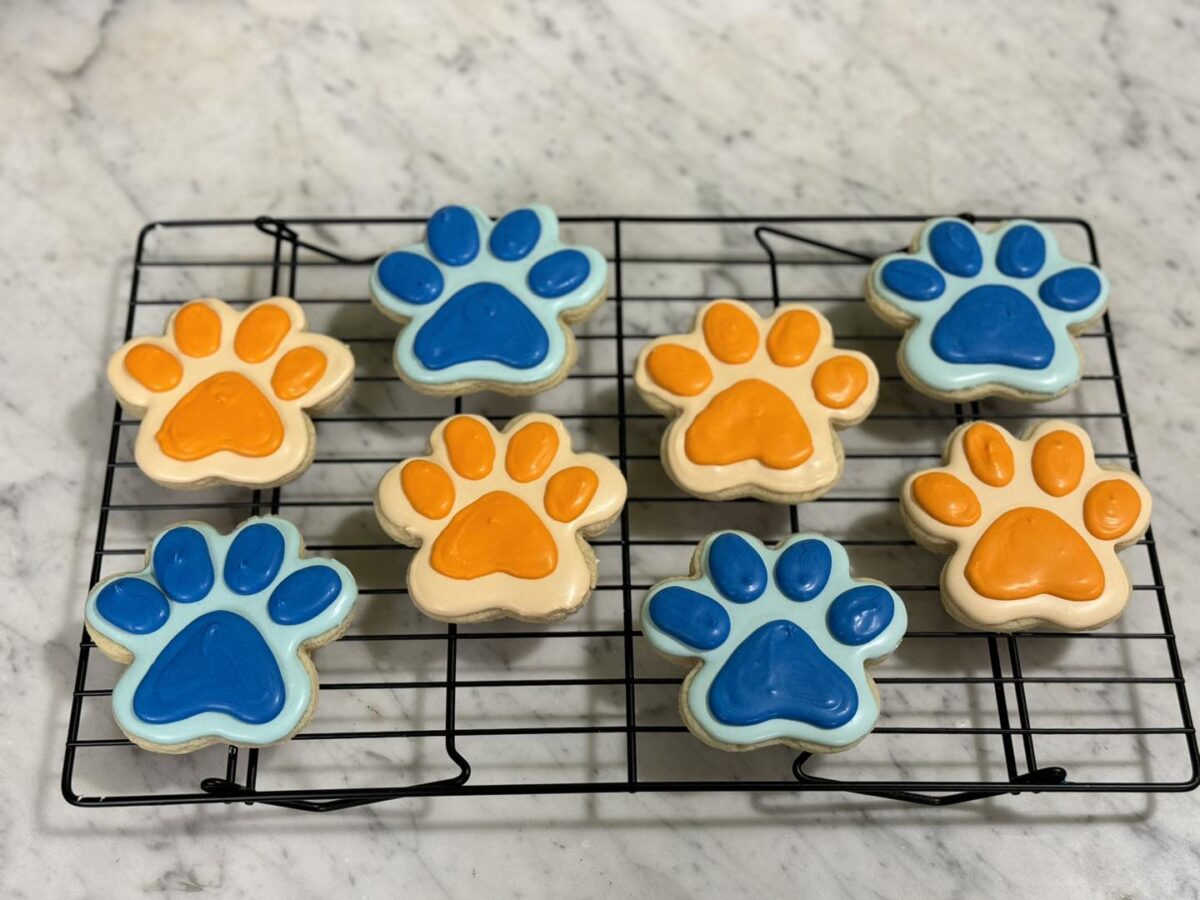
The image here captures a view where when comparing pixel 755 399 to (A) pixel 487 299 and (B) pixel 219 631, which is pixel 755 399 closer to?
(A) pixel 487 299

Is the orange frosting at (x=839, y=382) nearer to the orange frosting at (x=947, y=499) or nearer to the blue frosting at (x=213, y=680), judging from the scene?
the orange frosting at (x=947, y=499)

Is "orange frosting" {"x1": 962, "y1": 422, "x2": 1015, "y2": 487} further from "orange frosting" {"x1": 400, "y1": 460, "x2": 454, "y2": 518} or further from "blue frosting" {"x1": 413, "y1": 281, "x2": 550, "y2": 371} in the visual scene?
"orange frosting" {"x1": 400, "y1": 460, "x2": 454, "y2": 518}

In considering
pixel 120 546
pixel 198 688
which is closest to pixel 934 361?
pixel 198 688

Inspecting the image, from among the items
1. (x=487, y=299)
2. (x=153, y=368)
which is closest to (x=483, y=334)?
(x=487, y=299)

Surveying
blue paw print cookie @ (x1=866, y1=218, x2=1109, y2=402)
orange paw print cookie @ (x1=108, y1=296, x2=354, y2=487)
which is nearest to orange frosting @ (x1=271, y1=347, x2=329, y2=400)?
orange paw print cookie @ (x1=108, y1=296, x2=354, y2=487)

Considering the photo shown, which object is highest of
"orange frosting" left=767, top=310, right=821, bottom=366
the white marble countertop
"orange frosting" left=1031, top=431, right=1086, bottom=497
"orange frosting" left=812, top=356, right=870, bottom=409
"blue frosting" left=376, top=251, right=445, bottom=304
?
the white marble countertop

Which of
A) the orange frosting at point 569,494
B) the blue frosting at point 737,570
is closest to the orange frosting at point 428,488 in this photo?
the orange frosting at point 569,494
